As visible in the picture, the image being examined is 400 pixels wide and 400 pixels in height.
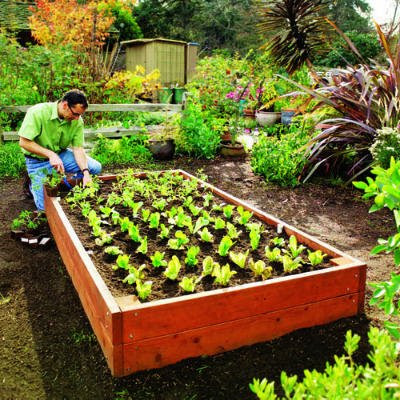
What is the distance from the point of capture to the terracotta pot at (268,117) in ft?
32.8

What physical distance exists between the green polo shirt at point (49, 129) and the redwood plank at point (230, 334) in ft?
8.76

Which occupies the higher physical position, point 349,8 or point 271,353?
point 349,8

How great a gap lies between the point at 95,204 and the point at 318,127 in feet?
9.53

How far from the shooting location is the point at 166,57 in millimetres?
16609

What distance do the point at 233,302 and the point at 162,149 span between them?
15.1ft

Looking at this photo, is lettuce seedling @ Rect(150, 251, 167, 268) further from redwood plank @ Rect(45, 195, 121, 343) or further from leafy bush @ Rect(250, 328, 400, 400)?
leafy bush @ Rect(250, 328, 400, 400)

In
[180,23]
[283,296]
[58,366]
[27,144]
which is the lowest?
[58,366]

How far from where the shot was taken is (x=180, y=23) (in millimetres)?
22016

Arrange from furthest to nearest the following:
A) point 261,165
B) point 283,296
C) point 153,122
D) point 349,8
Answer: point 349,8
point 153,122
point 261,165
point 283,296

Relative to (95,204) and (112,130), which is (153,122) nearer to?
(112,130)

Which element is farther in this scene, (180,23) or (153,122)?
(180,23)

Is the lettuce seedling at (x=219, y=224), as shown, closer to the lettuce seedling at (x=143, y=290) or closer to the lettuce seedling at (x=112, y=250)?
the lettuce seedling at (x=112, y=250)

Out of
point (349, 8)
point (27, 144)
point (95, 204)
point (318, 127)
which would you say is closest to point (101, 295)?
point (95, 204)

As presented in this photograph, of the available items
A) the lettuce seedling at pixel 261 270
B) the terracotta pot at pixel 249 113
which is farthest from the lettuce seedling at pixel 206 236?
the terracotta pot at pixel 249 113
